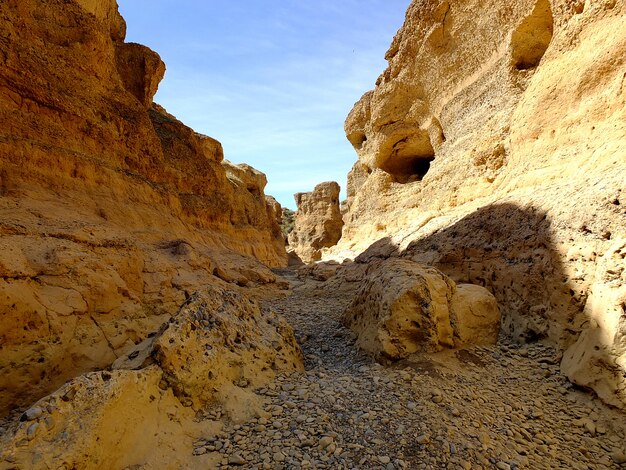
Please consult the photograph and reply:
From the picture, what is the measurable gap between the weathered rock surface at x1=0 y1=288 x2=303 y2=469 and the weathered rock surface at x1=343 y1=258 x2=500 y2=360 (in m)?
1.46

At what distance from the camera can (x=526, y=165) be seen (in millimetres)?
8961

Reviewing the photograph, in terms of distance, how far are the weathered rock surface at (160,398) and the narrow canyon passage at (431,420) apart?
0.28 metres

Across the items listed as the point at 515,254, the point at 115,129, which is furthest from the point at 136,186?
the point at 515,254

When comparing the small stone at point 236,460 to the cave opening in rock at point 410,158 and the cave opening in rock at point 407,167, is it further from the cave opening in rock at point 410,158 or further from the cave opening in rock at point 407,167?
the cave opening in rock at point 407,167

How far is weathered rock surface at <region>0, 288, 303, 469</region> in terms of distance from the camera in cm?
247

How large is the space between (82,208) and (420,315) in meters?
7.54

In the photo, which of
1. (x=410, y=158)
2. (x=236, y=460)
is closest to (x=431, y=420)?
(x=236, y=460)

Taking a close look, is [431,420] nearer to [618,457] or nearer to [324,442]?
[324,442]

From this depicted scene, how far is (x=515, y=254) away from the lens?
6523mm

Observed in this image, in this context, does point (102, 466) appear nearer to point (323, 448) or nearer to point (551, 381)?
point (323, 448)

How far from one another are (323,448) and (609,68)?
31.8 ft

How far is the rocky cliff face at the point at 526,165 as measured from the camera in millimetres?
4795

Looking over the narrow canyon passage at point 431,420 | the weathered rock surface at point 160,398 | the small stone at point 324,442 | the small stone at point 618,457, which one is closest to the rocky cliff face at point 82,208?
the weathered rock surface at point 160,398

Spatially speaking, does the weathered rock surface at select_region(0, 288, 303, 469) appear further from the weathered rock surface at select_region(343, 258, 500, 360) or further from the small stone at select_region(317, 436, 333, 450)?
the weathered rock surface at select_region(343, 258, 500, 360)
